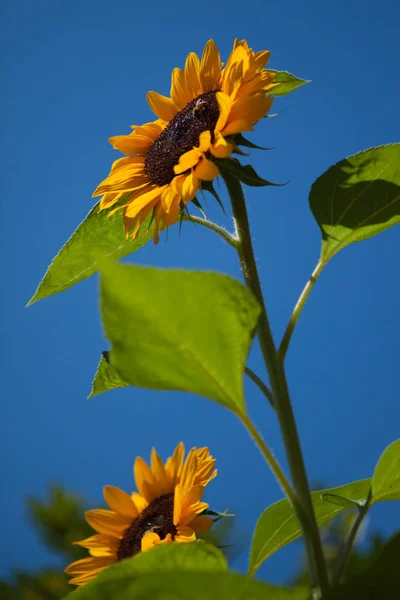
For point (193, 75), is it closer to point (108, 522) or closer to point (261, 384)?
point (261, 384)

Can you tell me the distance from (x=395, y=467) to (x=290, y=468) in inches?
4.7

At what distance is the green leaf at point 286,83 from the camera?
98cm

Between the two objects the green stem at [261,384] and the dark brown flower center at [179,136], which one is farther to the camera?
the dark brown flower center at [179,136]

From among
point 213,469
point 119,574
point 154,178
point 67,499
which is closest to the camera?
point 119,574

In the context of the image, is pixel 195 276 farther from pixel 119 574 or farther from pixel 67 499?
pixel 67 499

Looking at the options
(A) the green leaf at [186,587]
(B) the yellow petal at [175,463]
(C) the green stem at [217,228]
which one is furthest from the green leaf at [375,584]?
(B) the yellow petal at [175,463]

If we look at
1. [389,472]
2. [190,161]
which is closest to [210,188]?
[190,161]

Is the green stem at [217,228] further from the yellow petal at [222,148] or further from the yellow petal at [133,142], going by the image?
the yellow petal at [133,142]

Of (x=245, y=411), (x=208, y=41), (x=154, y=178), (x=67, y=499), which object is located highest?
(x=208, y=41)

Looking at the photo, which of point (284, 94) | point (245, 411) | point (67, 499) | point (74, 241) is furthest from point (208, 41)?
point (67, 499)

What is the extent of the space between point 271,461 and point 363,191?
33 centimetres

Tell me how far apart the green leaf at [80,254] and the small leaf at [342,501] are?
389 millimetres

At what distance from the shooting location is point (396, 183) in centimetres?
80

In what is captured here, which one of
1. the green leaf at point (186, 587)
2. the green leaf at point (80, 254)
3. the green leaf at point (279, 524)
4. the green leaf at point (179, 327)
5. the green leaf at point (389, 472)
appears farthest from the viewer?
the green leaf at point (80, 254)
